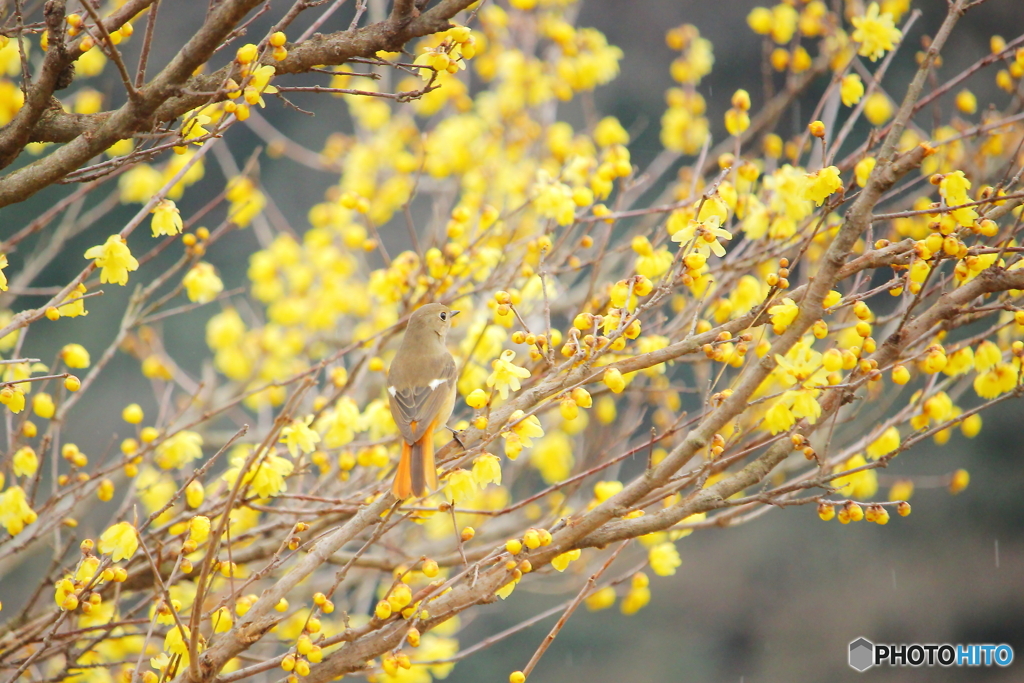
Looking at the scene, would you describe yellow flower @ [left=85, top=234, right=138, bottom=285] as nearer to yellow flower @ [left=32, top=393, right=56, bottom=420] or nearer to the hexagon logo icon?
yellow flower @ [left=32, top=393, right=56, bottom=420]

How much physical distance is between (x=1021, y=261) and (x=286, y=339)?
170 inches

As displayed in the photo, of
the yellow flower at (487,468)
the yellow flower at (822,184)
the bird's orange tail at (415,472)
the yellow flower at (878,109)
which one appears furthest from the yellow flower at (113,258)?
the yellow flower at (878,109)

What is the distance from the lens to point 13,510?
2629mm

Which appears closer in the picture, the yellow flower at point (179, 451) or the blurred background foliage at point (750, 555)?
the yellow flower at point (179, 451)

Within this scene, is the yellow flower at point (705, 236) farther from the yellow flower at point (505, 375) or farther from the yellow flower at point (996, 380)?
the yellow flower at point (996, 380)

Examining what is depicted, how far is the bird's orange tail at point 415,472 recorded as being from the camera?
243 centimetres

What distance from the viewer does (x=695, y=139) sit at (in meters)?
5.05

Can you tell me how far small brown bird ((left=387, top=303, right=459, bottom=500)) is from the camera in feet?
8.55

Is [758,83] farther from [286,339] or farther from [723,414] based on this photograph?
[723,414]

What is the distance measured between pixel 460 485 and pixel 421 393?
2.90 feet

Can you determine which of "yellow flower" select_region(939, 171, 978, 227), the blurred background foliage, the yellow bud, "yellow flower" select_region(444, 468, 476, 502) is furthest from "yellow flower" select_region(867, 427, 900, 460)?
the blurred background foliage
